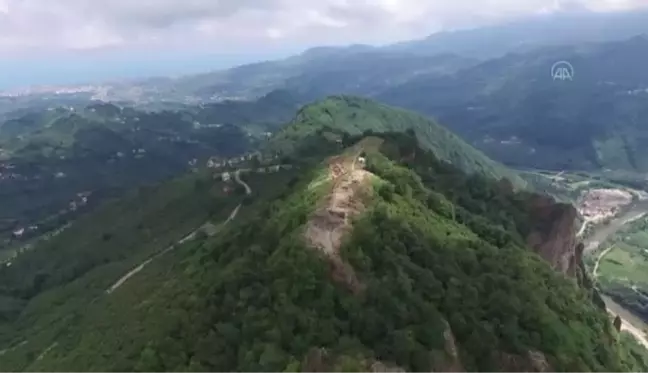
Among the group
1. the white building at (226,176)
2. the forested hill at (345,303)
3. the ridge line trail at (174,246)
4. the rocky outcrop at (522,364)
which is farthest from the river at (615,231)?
the white building at (226,176)

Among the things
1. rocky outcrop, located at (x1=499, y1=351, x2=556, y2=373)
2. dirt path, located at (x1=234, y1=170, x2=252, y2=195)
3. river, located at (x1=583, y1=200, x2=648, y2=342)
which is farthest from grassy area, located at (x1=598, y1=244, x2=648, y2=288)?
rocky outcrop, located at (x1=499, y1=351, x2=556, y2=373)

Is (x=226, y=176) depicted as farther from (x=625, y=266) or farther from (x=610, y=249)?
(x=610, y=249)

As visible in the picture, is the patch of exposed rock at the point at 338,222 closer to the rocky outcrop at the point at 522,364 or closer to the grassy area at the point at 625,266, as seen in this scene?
the rocky outcrop at the point at 522,364

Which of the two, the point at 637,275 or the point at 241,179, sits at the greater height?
the point at 241,179

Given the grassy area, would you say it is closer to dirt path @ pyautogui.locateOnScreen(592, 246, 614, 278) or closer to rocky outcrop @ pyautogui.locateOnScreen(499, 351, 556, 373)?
dirt path @ pyautogui.locateOnScreen(592, 246, 614, 278)

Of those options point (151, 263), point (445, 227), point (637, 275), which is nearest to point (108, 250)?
point (151, 263)

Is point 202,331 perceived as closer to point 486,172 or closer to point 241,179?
point 241,179
